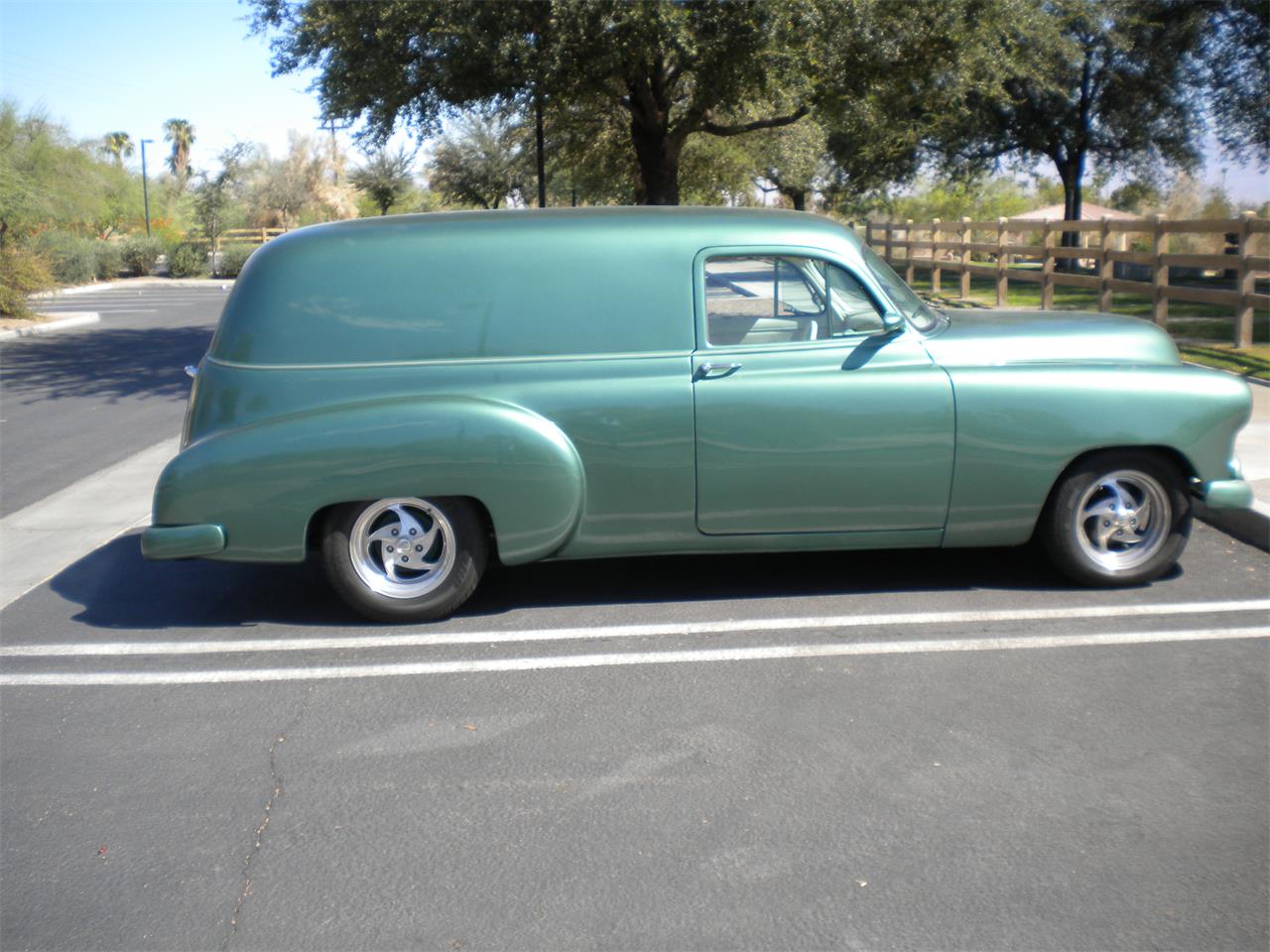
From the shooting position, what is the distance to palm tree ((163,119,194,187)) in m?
78.8

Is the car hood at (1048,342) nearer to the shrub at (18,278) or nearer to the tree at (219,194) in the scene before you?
the shrub at (18,278)

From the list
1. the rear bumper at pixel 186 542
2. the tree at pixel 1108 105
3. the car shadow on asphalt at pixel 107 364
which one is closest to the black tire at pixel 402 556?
the rear bumper at pixel 186 542

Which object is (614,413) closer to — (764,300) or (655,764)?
(764,300)

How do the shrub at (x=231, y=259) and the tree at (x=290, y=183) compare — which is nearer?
the shrub at (x=231, y=259)

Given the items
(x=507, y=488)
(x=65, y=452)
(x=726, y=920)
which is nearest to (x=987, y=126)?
(x=65, y=452)

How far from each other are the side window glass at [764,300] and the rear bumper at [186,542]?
237cm

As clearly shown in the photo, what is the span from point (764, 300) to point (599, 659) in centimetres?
185

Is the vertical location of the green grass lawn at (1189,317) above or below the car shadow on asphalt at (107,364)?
above

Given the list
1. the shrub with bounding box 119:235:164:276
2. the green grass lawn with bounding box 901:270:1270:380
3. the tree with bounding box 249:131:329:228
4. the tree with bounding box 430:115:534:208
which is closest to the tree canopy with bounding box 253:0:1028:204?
the green grass lawn with bounding box 901:270:1270:380

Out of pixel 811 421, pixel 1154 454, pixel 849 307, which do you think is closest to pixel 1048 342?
pixel 1154 454

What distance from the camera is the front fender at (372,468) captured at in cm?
539

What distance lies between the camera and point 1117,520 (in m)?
5.79

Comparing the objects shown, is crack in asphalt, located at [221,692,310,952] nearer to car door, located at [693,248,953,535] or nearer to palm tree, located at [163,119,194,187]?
car door, located at [693,248,953,535]

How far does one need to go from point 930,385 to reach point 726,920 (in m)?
3.00
